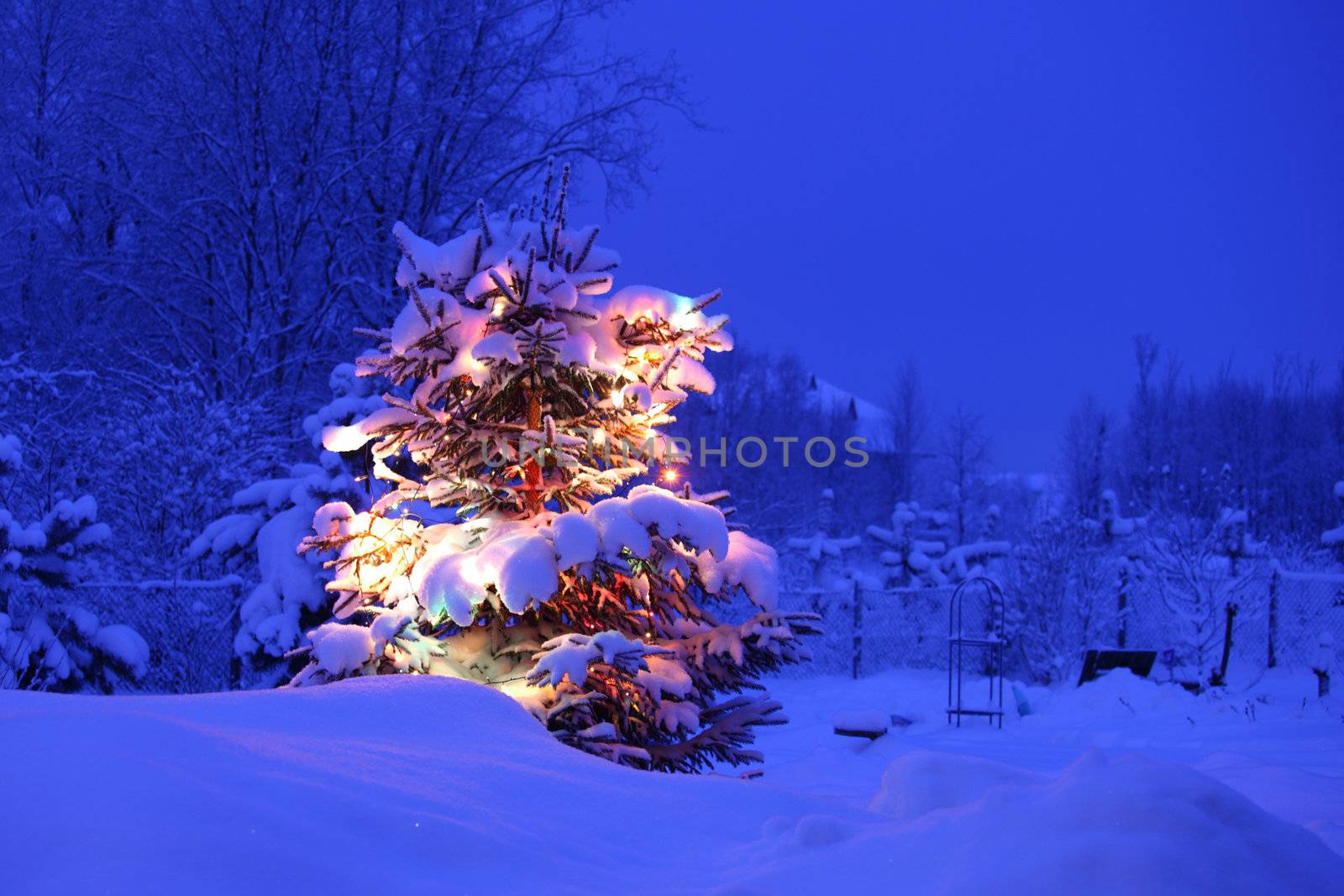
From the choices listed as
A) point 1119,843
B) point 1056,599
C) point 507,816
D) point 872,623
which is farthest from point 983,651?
point 1119,843

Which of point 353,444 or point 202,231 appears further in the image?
point 202,231

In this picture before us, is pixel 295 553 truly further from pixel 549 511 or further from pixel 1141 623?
pixel 1141 623

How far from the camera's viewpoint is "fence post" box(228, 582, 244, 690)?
9445mm

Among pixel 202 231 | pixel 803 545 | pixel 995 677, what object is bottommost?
pixel 995 677

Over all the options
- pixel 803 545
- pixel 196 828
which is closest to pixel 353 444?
pixel 196 828

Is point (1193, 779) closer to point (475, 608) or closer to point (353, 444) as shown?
point (475, 608)

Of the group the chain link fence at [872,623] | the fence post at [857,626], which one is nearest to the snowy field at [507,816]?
the chain link fence at [872,623]

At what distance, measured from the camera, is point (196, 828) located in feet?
5.06

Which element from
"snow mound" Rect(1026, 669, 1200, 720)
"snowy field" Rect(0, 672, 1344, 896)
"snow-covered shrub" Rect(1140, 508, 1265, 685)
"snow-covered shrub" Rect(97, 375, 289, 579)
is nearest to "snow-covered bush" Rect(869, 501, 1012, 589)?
"snow-covered shrub" Rect(1140, 508, 1265, 685)

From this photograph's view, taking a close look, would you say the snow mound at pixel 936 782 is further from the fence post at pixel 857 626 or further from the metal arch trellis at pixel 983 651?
the fence post at pixel 857 626

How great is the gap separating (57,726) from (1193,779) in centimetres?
207

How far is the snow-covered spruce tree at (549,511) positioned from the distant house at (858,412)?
37505mm

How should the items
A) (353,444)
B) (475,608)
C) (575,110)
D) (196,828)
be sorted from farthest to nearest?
1. (575,110)
2. (353,444)
3. (475,608)
4. (196,828)

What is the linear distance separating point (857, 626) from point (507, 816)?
1430cm
